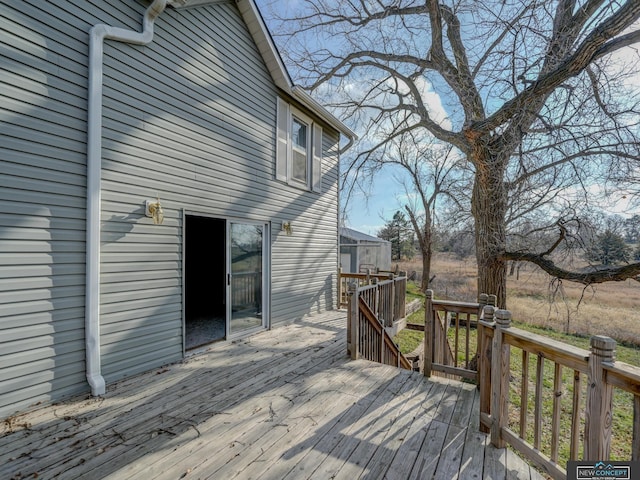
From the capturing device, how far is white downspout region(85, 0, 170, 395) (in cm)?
307

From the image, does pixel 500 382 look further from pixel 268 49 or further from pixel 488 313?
pixel 268 49

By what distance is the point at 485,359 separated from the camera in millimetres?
2658

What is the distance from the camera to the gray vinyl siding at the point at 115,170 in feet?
8.82

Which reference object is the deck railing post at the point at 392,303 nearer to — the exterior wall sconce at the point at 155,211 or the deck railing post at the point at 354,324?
the deck railing post at the point at 354,324

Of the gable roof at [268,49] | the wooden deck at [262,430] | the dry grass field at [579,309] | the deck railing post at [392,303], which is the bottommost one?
the dry grass field at [579,309]

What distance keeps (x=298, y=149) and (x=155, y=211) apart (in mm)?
3595

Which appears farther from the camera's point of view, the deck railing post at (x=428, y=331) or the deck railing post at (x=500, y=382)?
the deck railing post at (x=428, y=331)

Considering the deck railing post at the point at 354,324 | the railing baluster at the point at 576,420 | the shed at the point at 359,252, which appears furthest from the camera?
the shed at the point at 359,252

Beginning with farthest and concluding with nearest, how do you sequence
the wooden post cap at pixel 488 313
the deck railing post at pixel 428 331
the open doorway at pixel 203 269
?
the open doorway at pixel 203 269, the deck railing post at pixel 428 331, the wooden post cap at pixel 488 313

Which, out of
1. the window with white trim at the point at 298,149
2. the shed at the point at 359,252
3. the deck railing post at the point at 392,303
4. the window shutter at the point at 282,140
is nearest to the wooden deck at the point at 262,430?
the deck railing post at the point at 392,303

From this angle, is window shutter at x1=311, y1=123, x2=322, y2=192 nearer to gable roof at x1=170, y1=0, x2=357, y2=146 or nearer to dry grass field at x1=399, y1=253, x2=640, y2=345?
gable roof at x1=170, y1=0, x2=357, y2=146

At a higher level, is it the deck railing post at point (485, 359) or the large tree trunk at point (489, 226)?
the large tree trunk at point (489, 226)

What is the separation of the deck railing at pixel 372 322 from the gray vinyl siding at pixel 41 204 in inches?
123

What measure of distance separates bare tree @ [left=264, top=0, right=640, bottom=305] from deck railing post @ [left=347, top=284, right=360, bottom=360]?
3.32 meters
